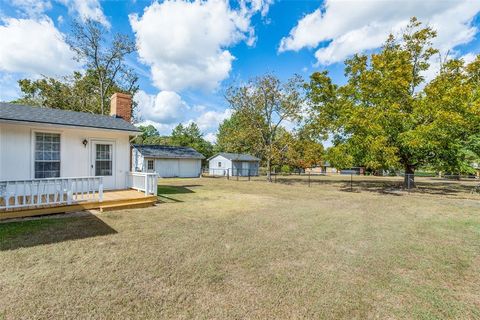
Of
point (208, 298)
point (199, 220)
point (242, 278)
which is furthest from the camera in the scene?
point (199, 220)

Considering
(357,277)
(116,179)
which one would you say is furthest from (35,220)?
(357,277)

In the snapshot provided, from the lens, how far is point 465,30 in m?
15.5

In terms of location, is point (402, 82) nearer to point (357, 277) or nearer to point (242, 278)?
point (357, 277)

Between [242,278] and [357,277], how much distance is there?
6.08ft

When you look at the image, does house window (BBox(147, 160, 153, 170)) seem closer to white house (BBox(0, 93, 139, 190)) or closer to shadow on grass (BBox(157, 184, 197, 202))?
shadow on grass (BBox(157, 184, 197, 202))

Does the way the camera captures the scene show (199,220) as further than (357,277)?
Yes

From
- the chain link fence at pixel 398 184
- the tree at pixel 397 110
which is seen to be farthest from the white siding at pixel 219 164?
the tree at pixel 397 110

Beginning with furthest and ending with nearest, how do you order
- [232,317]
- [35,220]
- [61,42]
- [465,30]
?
[61,42] < [465,30] < [35,220] < [232,317]

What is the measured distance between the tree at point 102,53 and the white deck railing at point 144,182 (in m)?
14.7

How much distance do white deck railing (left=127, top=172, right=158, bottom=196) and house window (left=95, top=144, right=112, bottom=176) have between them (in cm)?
93

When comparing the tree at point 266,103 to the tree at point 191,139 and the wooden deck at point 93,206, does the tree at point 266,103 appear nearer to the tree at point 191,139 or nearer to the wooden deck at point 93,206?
the wooden deck at point 93,206

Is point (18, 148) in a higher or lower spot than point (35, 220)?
higher

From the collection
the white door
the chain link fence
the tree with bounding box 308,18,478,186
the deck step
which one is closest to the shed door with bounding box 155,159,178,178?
the chain link fence

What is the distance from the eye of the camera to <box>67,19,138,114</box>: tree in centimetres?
2016
